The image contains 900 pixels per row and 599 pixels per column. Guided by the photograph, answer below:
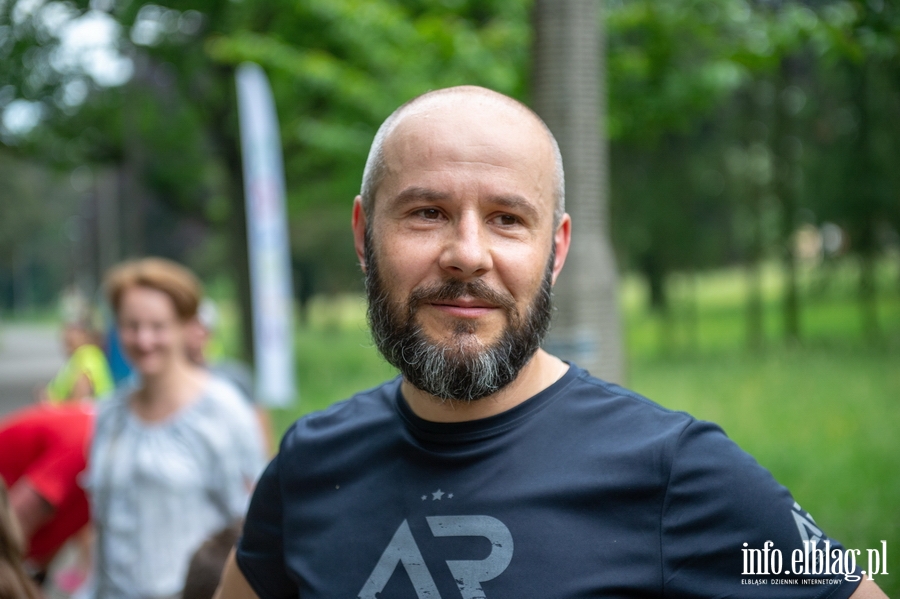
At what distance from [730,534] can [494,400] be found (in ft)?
1.60

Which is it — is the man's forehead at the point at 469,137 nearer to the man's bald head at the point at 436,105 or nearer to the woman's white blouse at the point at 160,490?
the man's bald head at the point at 436,105

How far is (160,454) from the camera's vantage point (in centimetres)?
394

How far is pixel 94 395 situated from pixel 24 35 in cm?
1056

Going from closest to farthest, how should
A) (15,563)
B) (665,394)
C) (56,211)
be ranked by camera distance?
(15,563), (665,394), (56,211)

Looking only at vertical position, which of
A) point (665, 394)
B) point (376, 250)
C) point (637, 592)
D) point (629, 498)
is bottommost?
point (665, 394)

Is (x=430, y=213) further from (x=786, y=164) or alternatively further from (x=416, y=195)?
(x=786, y=164)

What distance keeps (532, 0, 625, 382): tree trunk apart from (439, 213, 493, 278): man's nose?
11.1ft

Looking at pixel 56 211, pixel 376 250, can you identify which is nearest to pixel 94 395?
pixel 376 250

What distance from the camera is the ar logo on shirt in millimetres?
1725

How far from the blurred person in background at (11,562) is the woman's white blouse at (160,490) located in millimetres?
1125

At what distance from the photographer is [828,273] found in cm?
1462

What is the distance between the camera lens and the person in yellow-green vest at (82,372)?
8.41 m

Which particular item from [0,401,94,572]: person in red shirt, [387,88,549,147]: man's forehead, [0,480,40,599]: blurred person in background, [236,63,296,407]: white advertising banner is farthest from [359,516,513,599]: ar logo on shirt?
[236,63,296,407]: white advertising banner

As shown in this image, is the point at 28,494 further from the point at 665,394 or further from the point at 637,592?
the point at 665,394
